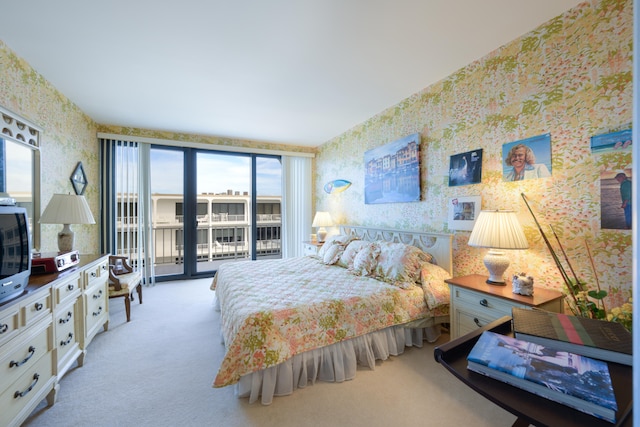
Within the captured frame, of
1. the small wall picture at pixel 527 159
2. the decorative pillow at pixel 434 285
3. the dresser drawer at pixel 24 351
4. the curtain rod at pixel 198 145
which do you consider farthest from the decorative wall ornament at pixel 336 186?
the dresser drawer at pixel 24 351

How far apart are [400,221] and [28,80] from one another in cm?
413

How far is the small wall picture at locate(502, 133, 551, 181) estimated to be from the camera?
1964 mm

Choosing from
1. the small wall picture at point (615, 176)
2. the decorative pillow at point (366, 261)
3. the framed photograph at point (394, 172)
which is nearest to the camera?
the small wall picture at point (615, 176)

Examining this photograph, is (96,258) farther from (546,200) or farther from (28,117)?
(546,200)

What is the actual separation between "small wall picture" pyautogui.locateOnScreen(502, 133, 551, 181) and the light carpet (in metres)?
1.66

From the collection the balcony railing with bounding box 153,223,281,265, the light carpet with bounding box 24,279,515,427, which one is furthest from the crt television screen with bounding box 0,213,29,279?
the balcony railing with bounding box 153,223,281,265

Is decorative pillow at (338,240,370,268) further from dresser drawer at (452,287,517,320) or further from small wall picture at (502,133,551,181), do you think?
small wall picture at (502,133,551,181)

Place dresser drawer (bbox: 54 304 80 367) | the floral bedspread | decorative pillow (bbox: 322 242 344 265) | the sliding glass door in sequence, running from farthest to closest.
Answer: the sliding glass door → decorative pillow (bbox: 322 242 344 265) → dresser drawer (bbox: 54 304 80 367) → the floral bedspread

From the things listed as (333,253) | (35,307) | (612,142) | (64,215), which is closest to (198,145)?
(64,215)

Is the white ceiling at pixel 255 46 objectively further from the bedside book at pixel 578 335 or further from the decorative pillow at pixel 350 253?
the bedside book at pixel 578 335

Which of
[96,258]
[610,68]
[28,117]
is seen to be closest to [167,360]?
[96,258]

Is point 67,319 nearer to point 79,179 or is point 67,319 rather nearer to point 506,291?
point 79,179

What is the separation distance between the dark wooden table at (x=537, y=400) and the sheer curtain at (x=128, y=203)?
4833 mm

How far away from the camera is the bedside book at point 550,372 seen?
1.94 ft
